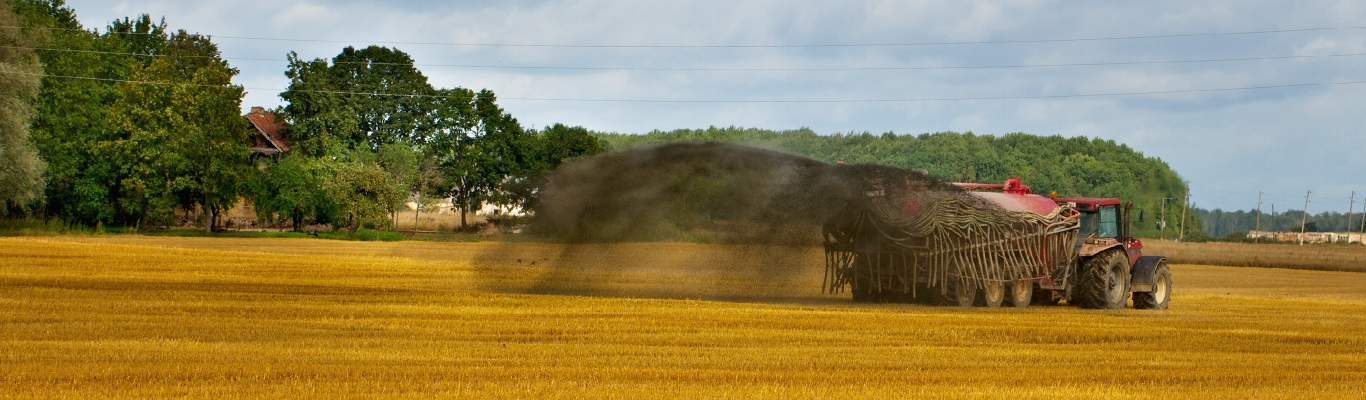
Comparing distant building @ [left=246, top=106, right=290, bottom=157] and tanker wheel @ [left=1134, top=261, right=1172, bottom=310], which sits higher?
distant building @ [left=246, top=106, right=290, bottom=157]

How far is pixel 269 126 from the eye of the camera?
96.6 metres

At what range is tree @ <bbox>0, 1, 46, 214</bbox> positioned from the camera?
54.7m

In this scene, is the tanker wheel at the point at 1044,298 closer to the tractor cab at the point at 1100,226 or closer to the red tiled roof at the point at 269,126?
the tractor cab at the point at 1100,226

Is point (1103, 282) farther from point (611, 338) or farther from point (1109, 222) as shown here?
point (611, 338)

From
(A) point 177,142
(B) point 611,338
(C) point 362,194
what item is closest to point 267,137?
(A) point 177,142

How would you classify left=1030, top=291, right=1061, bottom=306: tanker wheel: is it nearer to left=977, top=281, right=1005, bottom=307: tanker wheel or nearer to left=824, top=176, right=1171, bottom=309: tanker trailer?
left=824, top=176, right=1171, bottom=309: tanker trailer

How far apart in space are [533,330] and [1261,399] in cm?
908

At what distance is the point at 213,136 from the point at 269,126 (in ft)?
78.4

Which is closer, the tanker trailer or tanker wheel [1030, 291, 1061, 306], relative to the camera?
the tanker trailer

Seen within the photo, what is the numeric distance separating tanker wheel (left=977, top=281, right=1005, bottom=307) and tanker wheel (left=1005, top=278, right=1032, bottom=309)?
0.43 metres

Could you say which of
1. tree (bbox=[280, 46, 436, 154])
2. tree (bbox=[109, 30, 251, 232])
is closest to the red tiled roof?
tree (bbox=[280, 46, 436, 154])

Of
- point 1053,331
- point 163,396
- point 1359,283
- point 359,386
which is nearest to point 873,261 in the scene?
point 1053,331

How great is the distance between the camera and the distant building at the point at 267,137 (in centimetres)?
8969

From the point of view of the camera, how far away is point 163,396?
35.1 feet
